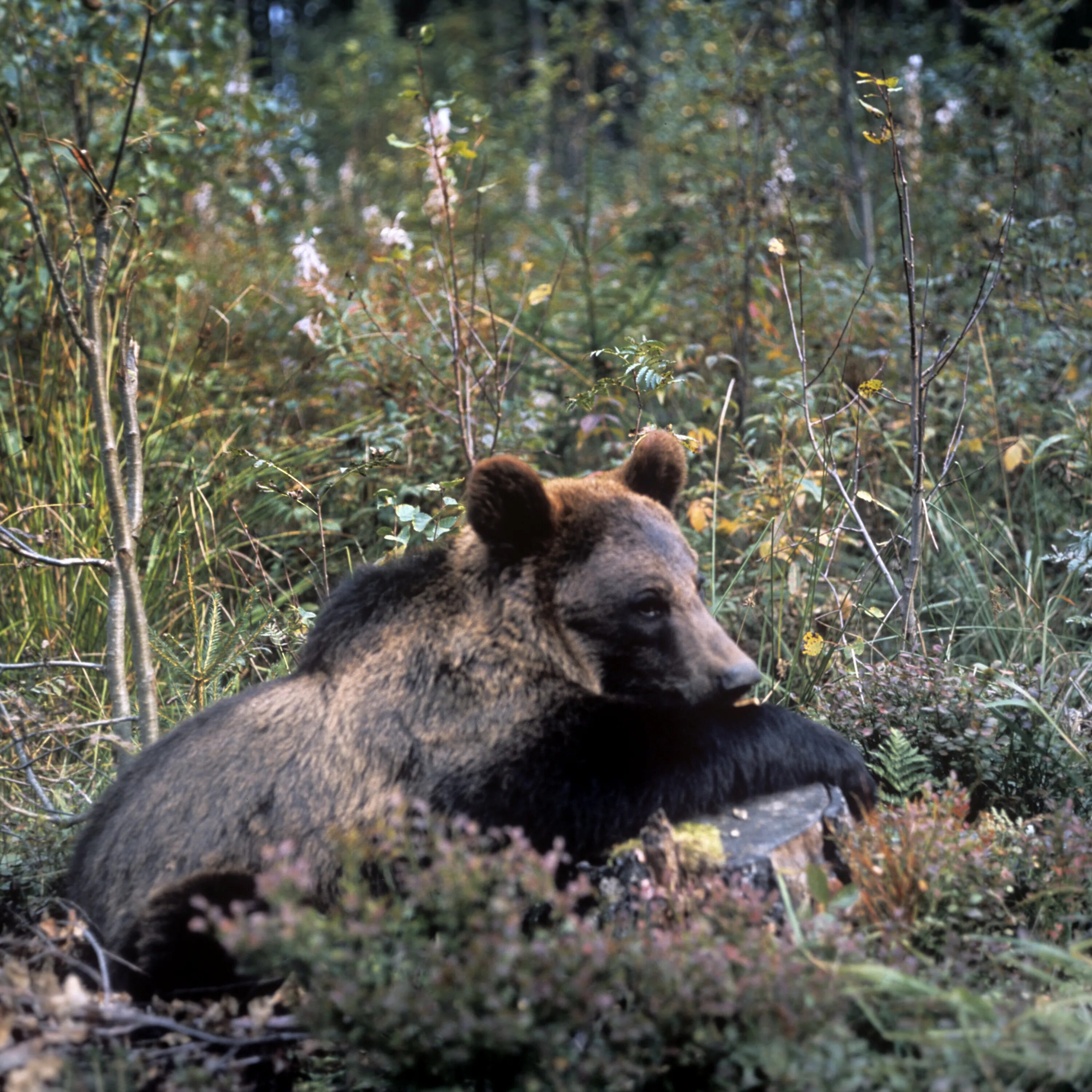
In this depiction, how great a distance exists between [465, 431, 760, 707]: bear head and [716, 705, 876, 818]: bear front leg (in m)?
0.14

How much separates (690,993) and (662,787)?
2.76ft

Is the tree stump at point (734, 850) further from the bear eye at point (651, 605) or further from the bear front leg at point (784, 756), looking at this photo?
the bear eye at point (651, 605)

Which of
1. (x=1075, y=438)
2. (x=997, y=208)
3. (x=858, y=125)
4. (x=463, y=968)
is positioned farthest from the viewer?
(x=858, y=125)

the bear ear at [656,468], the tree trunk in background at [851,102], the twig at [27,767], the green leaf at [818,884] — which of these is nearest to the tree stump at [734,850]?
the green leaf at [818,884]

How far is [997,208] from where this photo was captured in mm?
7867

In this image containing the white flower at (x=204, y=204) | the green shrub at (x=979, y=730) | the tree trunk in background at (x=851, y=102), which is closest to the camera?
the green shrub at (x=979, y=730)

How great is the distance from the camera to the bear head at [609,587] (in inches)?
126

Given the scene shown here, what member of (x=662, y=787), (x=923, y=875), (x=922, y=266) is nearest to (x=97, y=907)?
(x=662, y=787)

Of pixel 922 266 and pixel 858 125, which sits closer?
pixel 922 266

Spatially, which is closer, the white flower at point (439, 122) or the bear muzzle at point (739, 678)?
the bear muzzle at point (739, 678)

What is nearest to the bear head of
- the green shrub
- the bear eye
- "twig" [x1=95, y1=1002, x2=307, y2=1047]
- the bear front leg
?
the bear eye

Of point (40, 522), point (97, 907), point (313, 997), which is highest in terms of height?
point (40, 522)

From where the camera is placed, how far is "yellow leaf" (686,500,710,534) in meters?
5.19

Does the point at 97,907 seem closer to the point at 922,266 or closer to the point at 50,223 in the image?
the point at 50,223
